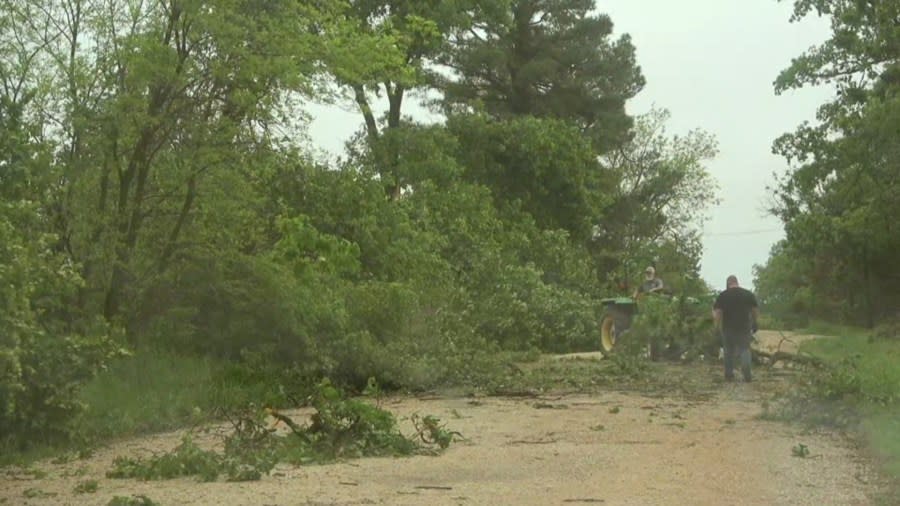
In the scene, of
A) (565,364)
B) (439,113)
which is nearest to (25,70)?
(565,364)

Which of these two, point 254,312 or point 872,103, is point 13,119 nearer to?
point 254,312

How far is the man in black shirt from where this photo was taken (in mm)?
22734

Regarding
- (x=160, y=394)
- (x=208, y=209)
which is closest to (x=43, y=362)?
(x=160, y=394)

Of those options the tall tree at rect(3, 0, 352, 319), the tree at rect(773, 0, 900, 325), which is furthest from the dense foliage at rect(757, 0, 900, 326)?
the tall tree at rect(3, 0, 352, 319)

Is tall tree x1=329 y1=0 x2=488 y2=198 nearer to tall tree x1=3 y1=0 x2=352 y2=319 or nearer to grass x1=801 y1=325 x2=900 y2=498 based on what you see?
tall tree x1=3 y1=0 x2=352 y2=319

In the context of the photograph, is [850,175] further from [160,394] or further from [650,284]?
[160,394]

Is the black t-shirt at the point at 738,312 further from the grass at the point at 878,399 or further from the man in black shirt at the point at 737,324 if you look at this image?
the grass at the point at 878,399

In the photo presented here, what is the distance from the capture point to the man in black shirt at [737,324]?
22734mm

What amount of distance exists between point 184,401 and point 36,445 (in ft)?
11.3

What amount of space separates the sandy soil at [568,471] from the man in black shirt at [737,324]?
4.69 meters

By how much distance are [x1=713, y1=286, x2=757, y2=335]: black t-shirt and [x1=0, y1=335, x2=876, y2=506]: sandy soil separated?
16.0ft

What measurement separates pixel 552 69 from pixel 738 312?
3346 cm

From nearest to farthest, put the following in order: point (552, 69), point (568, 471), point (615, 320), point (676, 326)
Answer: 1. point (568, 471)
2. point (676, 326)
3. point (615, 320)
4. point (552, 69)

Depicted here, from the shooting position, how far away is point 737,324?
22906 millimetres
